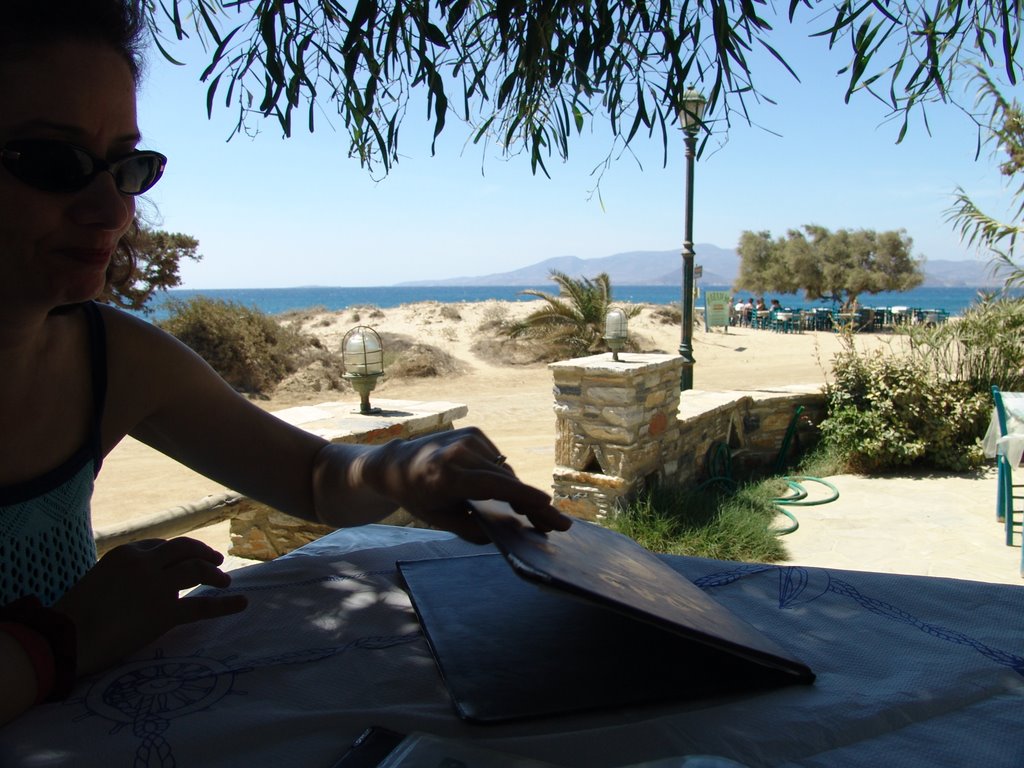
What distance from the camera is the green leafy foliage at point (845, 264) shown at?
1256 inches

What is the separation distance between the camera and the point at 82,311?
1169 mm

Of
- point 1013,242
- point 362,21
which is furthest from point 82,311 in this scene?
point 1013,242

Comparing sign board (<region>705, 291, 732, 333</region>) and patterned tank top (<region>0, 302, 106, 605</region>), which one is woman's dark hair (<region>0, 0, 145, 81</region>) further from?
sign board (<region>705, 291, 732, 333</region>)

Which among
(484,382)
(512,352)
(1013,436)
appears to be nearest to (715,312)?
(512,352)

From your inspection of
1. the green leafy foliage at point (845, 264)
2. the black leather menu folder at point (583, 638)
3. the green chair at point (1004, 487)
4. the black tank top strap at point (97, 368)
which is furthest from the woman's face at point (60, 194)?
the green leafy foliage at point (845, 264)

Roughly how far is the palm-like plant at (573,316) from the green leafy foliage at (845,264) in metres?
20.0

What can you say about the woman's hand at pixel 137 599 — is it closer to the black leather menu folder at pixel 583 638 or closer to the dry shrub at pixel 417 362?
the black leather menu folder at pixel 583 638

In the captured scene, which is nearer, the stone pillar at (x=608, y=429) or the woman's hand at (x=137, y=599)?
the woman's hand at (x=137, y=599)

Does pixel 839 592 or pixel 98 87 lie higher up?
pixel 98 87

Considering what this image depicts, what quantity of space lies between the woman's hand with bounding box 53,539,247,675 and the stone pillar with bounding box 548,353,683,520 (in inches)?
164

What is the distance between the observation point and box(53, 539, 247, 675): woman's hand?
824 millimetres

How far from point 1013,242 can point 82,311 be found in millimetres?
10284

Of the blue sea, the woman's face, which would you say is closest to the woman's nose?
the woman's face

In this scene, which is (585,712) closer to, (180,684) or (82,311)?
(180,684)
